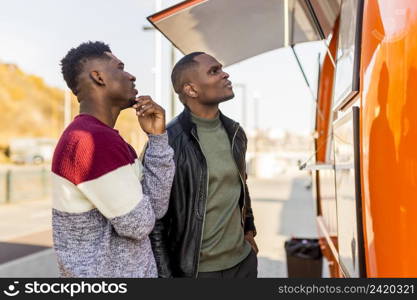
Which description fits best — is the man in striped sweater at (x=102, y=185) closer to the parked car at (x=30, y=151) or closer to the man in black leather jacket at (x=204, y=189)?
the man in black leather jacket at (x=204, y=189)

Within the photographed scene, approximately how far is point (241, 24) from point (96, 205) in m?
2.19

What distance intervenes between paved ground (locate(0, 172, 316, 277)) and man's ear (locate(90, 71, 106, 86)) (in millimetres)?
1834

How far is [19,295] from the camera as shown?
1.95m

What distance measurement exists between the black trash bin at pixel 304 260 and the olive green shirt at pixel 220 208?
9.50ft

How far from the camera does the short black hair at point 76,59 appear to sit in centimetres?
193

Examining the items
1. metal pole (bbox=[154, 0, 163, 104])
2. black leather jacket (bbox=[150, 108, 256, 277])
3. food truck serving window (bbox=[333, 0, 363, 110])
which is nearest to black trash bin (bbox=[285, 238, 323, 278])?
food truck serving window (bbox=[333, 0, 363, 110])

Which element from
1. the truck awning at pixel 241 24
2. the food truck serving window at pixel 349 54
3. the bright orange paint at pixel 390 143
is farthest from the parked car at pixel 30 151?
the bright orange paint at pixel 390 143

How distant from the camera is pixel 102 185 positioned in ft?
5.44

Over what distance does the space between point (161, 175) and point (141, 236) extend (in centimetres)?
25

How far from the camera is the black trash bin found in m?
5.16

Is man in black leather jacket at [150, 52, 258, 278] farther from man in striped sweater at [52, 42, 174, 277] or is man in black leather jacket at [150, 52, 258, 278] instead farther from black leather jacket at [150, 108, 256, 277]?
man in striped sweater at [52, 42, 174, 277]

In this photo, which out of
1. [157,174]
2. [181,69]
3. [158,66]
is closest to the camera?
[157,174]

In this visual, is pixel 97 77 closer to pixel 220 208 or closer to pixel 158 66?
pixel 220 208

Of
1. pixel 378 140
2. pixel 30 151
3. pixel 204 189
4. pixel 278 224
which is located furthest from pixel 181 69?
pixel 30 151
